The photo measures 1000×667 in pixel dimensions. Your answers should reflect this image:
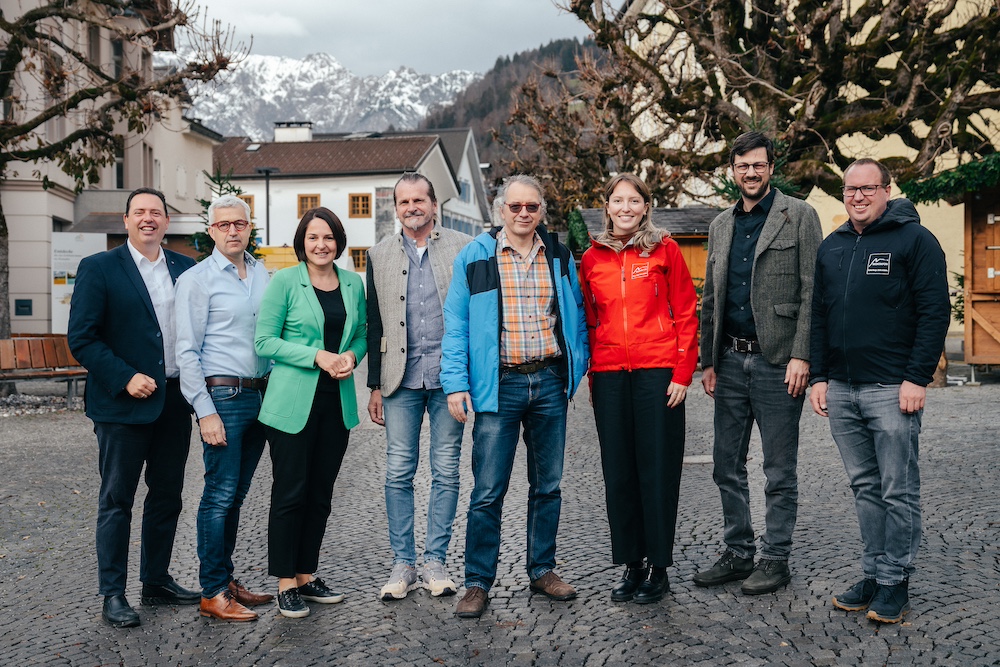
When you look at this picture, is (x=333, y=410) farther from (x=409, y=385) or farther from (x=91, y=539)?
(x=91, y=539)

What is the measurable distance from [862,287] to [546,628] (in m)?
2.16

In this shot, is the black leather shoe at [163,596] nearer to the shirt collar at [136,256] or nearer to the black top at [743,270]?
the shirt collar at [136,256]

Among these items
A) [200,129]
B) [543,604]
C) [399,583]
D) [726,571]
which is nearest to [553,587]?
[543,604]

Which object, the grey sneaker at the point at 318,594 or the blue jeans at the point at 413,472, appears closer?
the grey sneaker at the point at 318,594

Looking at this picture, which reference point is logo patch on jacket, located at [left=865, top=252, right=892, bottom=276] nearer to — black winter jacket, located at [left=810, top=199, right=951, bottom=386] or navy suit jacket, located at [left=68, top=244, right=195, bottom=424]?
black winter jacket, located at [left=810, top=199, right=951, bottom=386]

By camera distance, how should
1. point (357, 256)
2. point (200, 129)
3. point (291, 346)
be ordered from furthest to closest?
point (357, 256) < point (200, 129) < point (291, 346)

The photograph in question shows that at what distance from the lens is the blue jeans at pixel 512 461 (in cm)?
511

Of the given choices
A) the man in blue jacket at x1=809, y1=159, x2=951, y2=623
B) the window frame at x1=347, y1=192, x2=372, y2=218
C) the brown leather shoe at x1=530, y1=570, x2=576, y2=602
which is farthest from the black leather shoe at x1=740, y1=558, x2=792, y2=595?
the window frame at x1=347, y1=192, x2=372, y2=218

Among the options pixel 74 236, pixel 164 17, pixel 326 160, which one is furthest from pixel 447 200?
pixel 164 17

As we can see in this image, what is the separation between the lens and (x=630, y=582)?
5.10m

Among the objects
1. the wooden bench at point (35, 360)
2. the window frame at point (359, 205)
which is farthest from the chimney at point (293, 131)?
the wooden bench at point (35, 360)

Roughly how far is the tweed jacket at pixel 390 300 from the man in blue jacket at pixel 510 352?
0.30 m

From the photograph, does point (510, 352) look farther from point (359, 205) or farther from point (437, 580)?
point (359, 205)

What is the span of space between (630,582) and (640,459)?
0.62 m
